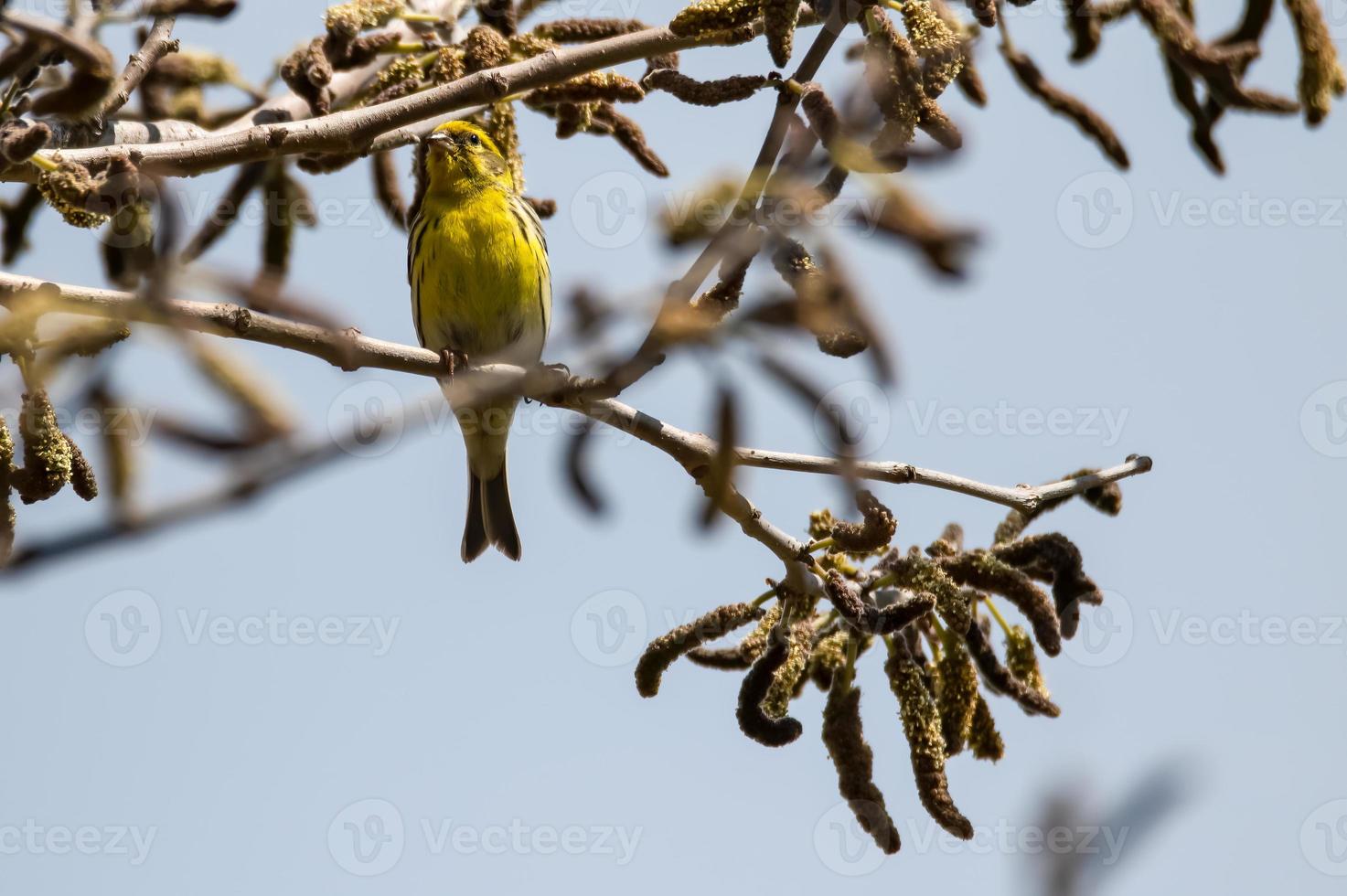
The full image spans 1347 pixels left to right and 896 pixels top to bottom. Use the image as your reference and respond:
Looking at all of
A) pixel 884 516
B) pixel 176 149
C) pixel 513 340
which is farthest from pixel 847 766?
pixel 513 340

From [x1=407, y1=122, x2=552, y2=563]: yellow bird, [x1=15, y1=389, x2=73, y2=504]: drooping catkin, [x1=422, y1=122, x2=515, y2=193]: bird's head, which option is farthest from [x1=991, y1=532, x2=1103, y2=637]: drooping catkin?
[x1=422, y1=122, x2=515, y2=193]: bird's head

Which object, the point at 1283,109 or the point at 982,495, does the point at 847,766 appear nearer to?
the point at 982,495

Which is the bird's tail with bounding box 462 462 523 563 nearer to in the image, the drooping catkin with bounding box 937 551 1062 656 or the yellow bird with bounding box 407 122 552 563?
the yellow bird with bounding box 407 122 552 563

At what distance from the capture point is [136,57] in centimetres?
331

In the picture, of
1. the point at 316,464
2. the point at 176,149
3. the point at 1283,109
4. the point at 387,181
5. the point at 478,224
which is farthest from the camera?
the point at 478,224

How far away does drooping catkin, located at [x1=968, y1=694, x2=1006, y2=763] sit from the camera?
3143 mm

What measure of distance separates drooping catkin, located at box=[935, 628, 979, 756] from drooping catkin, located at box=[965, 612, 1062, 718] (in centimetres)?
3

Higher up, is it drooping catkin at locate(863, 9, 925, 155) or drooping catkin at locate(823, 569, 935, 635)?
drooping catkin at locate(863, 9, 925, 155)

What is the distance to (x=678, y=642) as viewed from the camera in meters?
3.07

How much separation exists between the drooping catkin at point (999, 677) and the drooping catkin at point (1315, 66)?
126 cm

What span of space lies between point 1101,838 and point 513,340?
201 inches

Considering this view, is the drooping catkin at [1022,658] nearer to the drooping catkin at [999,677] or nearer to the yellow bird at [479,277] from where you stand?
the drooping catkin at [999,677]

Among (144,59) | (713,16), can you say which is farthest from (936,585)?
(144,59)

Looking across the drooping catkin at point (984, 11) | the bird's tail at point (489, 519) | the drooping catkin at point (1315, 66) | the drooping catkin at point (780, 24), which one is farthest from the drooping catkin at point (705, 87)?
the bird's tail at point (489, 519)
